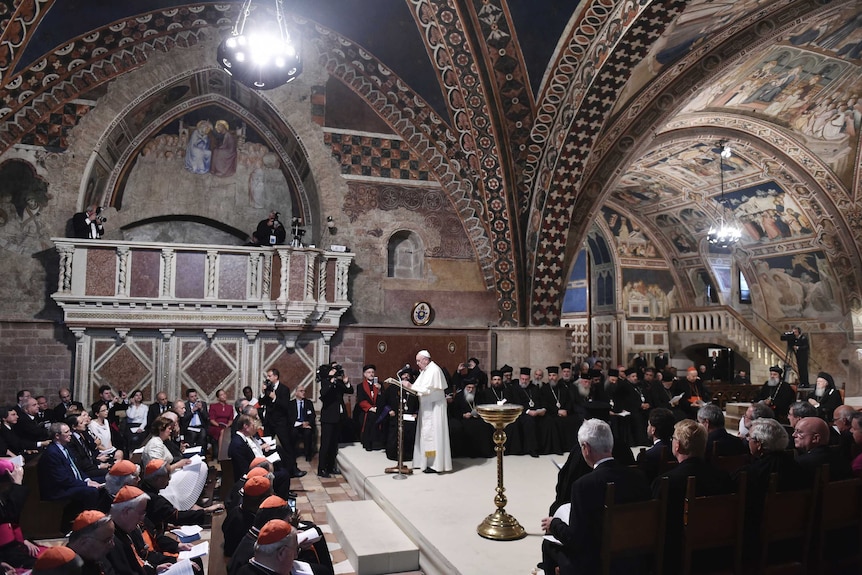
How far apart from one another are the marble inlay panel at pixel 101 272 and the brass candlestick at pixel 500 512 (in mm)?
8059

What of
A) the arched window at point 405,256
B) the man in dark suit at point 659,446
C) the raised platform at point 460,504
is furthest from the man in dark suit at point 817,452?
the arched window at point 405,256

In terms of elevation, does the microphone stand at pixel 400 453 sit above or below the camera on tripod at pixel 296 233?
below

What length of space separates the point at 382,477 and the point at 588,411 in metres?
3.56

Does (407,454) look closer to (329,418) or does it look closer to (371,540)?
(329,418)

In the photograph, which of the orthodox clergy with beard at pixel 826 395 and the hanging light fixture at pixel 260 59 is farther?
the orthodox clergy with beard at pixel 826 395

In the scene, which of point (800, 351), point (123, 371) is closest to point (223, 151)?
point (123, 371)

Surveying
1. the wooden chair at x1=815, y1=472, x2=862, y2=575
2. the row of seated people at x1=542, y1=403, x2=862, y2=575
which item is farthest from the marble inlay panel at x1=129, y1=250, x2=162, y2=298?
the wooden chair at x1=815, y1=472, x2=862, y2=575

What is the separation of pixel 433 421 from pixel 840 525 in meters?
5.01

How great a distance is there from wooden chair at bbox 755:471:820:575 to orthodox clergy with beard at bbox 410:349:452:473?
4775 millimetres

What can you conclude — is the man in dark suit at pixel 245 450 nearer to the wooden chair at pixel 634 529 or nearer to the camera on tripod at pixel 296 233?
the wooden chair at pixel 634 529

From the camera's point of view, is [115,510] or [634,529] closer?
[634,529]

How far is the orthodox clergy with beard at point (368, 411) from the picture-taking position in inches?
404

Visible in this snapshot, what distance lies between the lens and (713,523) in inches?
149

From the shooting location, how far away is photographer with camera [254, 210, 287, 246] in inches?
488
